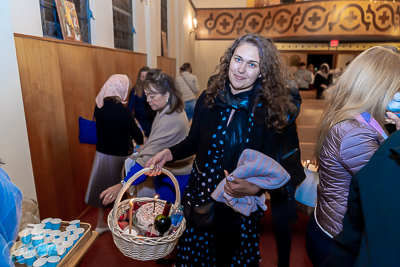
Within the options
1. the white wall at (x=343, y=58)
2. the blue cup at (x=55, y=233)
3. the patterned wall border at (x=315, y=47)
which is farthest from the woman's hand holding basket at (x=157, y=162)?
the white wall at (x=343, y=58)

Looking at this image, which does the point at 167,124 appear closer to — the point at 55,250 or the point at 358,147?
the point at 55,250

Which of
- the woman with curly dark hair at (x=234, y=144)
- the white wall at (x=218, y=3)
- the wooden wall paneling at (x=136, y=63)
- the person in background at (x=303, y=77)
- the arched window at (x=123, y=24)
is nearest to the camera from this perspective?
the woman with curly dark hair at (x=234, y=144)

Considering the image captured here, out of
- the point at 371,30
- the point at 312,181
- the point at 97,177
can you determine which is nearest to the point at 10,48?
the point at 97,177

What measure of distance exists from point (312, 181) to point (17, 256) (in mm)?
2054

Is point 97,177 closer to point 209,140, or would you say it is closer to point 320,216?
point 209,140

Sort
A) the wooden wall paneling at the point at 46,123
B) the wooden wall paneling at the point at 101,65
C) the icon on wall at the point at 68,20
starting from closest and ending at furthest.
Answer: the wooden wall paneling at the point at 46,123 < the icon on wall at the point at 68,20 < the wooden wall paneling at the point at 101,65

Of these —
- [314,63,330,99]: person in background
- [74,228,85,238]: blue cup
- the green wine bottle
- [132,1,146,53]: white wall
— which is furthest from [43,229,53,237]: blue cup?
[314,63,330,99]: person in background

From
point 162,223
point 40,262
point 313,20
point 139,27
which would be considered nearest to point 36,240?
point 40,262

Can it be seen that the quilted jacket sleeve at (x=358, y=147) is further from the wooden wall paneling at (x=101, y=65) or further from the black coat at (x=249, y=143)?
the wooden wall paneling at (x=101, y=65)

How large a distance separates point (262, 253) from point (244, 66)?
1.97 m

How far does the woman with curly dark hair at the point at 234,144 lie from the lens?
1.43m

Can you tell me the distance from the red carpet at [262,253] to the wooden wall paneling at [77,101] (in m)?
0.54

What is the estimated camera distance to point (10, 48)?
194 centimetres

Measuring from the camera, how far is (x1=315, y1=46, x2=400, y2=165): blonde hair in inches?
48.5
